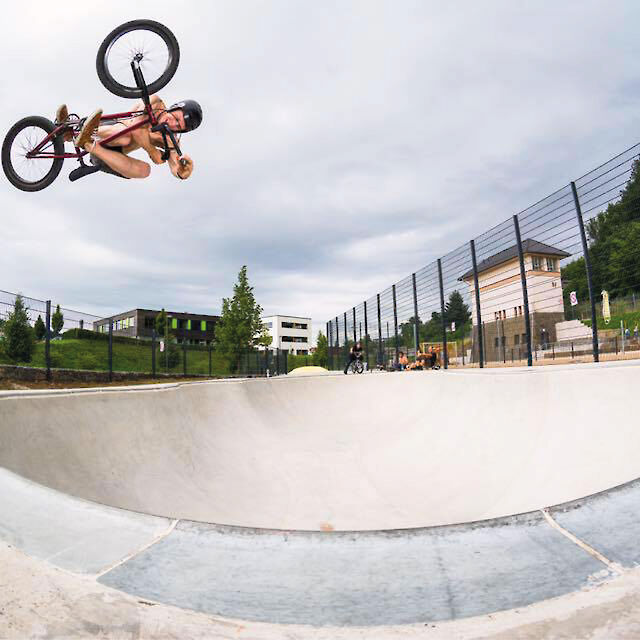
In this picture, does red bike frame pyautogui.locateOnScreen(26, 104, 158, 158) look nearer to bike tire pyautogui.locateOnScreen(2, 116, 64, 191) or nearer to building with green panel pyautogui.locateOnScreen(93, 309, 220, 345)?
bike tire pyautogui.locateOnScreen(2, 116, 64, 191)

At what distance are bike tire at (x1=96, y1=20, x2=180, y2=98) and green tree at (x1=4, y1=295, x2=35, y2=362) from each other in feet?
37.4

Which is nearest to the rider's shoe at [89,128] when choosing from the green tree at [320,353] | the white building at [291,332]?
the green tree at [320,353]

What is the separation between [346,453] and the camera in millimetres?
7105

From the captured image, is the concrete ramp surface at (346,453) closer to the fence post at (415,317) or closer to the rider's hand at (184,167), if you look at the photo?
the rider's hand at (184,167)

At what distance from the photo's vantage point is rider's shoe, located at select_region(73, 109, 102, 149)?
22.1ft

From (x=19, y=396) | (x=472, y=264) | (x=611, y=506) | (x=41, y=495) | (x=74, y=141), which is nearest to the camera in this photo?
(x=611, y=506)

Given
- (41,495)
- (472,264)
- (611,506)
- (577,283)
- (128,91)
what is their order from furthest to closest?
(472,264), (577,283), (128,91), (41,495), (611,506)

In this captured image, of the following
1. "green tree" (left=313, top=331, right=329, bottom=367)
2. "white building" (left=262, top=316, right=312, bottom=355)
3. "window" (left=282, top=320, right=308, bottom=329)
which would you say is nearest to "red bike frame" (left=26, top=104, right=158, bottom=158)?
"green tree" (left=313, top=331, right=329, bottom=367)

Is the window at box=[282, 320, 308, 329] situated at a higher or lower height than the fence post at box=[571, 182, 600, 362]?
higher

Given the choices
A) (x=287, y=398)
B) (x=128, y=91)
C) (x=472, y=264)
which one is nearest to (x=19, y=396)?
(x=128, y=91)

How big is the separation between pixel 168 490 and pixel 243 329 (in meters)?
29.0

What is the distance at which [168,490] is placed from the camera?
15.3ft

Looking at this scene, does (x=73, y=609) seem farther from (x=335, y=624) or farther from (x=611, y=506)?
(x=611, y=506)

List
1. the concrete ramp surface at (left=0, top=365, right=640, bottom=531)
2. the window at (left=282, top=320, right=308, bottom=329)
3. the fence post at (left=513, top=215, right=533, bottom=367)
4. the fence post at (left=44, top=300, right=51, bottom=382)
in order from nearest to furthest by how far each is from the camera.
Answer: the concrete ramp surface at (left=0, top=365, right=640, bottom=531) → the fence post at (left=513, top=215, right=533, bottom=367) → the fence post at (left=44, top=300, right=51, bottom=382) → the window at (left=282, top=320, right=308, bottom=329)
